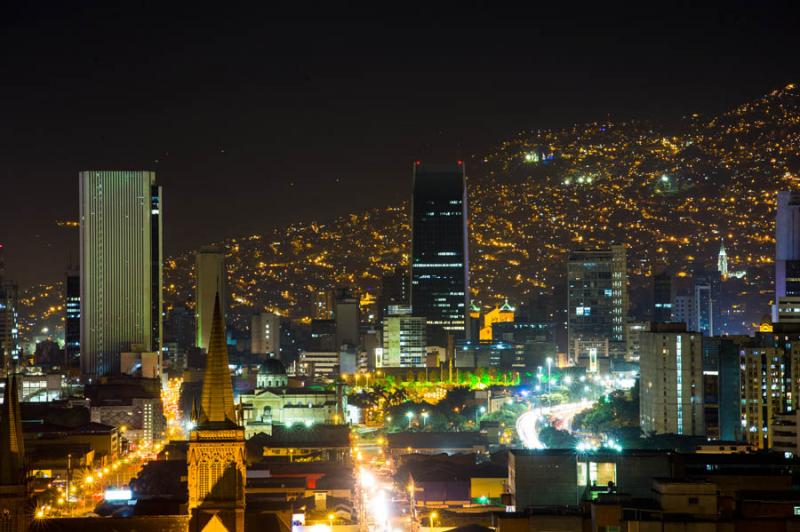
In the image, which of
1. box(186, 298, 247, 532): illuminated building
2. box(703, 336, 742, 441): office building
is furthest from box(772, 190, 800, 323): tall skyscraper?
box(186, 298, 247, 532): illuminated building

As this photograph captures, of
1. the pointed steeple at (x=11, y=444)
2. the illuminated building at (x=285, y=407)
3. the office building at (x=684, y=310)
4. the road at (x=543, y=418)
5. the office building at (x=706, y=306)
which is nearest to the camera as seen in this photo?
the pointed steeple at (x=11, y=444)

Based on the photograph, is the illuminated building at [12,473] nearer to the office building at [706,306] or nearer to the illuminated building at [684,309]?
the office building at [706,306]

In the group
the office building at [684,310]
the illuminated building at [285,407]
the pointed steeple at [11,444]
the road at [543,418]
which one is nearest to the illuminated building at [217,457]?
the pointed steeple at [11,444]

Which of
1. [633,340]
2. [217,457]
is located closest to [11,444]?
[217,457]

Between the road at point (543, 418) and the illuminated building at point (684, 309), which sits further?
the illuminated building at point (684, 309)

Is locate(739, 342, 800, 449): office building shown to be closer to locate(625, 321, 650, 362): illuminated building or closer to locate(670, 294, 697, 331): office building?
locate(625, 321, 650, 362): illuminated building

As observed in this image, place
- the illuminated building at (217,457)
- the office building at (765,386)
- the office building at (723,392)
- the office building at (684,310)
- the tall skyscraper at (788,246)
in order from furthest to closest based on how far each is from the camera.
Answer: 1. the office building at (684,310)
2. the tall skyscraper at (788,246)
3. the office building at (723,392)
4. the office building at (765,386)
5. the illuminated building at (217,457)

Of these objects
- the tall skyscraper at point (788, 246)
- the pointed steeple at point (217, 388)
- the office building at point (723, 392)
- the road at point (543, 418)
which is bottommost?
the road at point (543, 418)
